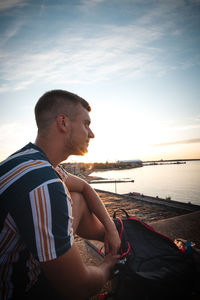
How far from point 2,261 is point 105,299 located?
42.2 inches

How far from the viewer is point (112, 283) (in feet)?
5.39

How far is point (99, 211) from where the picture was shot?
5.95 ft

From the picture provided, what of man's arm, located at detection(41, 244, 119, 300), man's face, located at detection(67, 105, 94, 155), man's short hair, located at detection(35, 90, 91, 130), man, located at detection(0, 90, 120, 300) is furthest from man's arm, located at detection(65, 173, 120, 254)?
man's short hair, located at detection(35, 90, 91, 130)

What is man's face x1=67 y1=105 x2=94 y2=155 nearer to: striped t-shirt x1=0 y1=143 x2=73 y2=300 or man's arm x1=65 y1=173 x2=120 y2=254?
man's arm x1=65 y1=173 x2=120 y2=254

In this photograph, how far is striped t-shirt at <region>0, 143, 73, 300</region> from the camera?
787 mm

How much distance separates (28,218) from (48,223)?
0.35 ft

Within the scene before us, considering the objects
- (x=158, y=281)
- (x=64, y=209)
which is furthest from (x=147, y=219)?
(x=64, y=209)

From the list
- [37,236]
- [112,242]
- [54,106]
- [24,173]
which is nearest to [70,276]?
[37,236]

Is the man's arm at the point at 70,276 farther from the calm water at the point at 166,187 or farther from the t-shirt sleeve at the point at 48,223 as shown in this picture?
the calm water at the point at 166,187

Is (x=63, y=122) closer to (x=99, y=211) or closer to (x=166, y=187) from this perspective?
(x=99, y=211)

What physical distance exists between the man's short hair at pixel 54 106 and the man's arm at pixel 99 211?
2.43ft

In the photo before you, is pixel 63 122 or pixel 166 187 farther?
pixel 166 187

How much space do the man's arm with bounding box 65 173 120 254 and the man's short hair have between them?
74 centimetres

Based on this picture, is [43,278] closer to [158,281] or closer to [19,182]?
[19,182]
